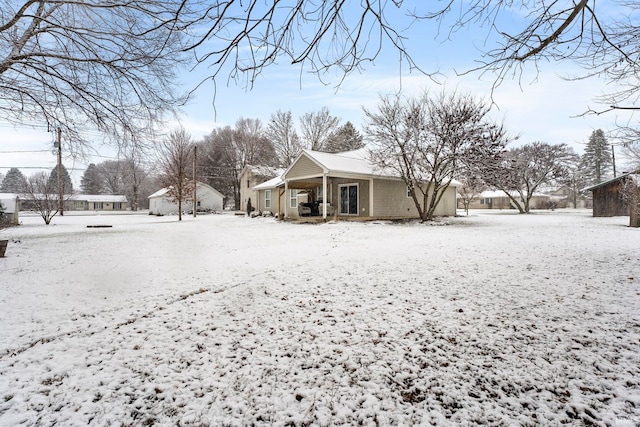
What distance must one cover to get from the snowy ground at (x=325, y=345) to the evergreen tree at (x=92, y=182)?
63.6m

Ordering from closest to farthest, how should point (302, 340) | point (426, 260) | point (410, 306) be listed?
point (302, 340) < point (410, 306) < point (426, 260)

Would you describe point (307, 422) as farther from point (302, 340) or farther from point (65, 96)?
point (65, 96)

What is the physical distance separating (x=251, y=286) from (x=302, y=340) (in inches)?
68.4

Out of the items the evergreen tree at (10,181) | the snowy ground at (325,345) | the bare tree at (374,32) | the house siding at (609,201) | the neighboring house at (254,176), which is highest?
the evergreen tree at (10,181)

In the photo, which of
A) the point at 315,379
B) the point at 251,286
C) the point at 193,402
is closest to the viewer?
the point at 193,402

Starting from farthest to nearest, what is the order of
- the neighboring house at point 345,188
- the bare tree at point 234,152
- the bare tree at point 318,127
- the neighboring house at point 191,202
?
1. the bare tree at point 234,152
2. the bare tree at point 318,127
3. the neighboring house at point 191,202
4. the neighboring house at point 345,188

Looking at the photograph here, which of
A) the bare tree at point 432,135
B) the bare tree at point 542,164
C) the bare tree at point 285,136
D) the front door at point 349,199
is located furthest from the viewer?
the bare tree at point 285,136

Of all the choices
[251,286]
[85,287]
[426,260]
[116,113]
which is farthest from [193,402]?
[116,113]

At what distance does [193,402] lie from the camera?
75.5 inches

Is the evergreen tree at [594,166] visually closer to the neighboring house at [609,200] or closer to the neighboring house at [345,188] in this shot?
the neighboring house at [609,200]

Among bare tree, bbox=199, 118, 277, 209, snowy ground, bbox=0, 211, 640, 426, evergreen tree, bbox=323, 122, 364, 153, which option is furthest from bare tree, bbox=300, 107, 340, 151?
snowy ground, bbox=0, 211, 640, 426

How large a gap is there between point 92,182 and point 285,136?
4585 centimetres

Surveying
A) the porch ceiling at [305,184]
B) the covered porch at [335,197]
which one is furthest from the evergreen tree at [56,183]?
the covered porch at [335,197]

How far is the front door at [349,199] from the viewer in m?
16.2
